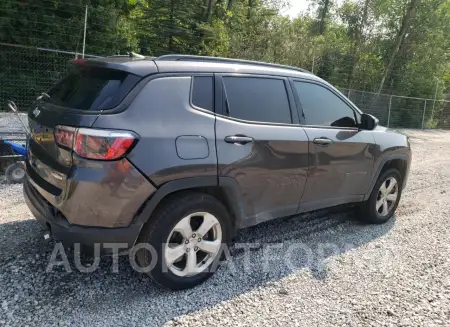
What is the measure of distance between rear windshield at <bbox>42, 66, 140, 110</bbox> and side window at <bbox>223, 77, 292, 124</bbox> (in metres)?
0.85

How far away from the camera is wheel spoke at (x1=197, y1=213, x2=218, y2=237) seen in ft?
→ 10.3

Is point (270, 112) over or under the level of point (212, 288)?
over

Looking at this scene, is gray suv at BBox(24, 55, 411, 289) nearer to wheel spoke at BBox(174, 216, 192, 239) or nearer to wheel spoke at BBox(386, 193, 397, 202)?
wheel spoke at BBox(174, 216, 192, 239)

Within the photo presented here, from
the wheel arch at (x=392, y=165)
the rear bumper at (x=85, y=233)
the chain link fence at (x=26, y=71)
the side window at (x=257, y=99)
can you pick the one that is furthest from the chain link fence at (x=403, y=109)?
the rear bumper at (x=85, y=233)

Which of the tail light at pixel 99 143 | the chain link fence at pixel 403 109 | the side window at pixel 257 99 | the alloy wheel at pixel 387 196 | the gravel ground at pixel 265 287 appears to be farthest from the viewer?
the chain link fence at pixel 403 109

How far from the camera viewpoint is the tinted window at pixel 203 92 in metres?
3.07

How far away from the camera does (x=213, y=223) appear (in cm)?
319

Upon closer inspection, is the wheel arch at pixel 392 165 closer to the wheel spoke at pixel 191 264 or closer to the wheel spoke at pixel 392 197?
the wheel spoke at pixel 392 197

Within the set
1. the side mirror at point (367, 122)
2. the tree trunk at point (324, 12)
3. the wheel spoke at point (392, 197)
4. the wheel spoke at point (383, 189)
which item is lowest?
the wheel spoke at point (392, 197)

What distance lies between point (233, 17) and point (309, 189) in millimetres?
15587

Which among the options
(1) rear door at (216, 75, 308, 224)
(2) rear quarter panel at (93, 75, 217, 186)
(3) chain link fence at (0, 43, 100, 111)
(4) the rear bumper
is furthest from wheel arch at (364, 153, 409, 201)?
(3) chain link fence at (0, 43, 100, 111)

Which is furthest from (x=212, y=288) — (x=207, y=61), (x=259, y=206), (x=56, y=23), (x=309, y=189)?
(x=56, y=23)

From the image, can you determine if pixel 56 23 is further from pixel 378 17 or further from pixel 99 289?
pixel 378 17

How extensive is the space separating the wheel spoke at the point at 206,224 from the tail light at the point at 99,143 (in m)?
0.89
